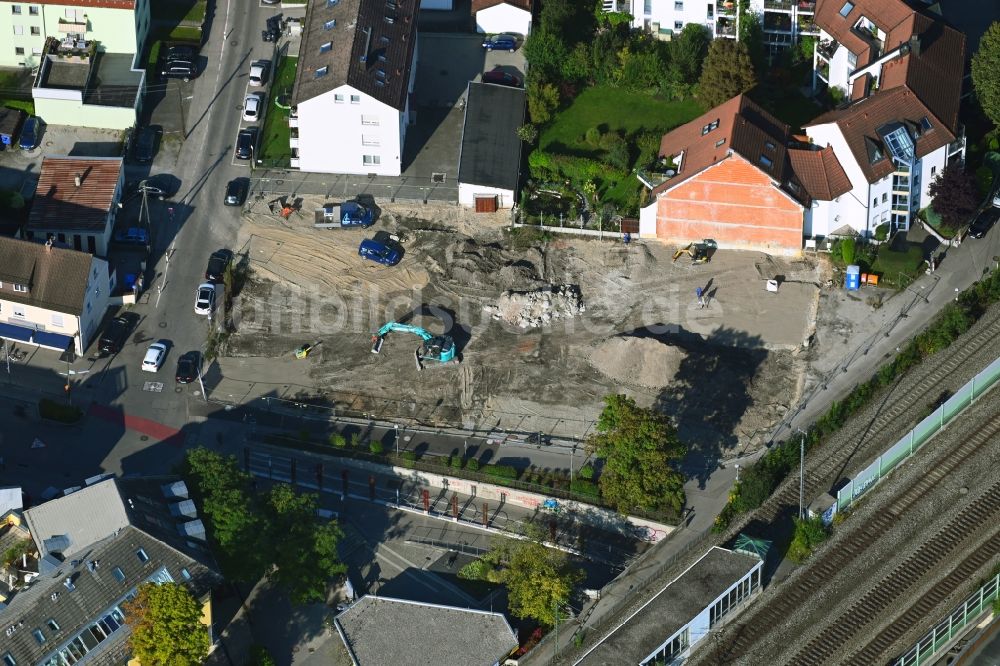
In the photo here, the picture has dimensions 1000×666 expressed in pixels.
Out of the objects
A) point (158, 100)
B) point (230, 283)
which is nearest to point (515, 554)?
point (230, 283)

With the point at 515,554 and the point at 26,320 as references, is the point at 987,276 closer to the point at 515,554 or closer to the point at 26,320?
the point at 515,554

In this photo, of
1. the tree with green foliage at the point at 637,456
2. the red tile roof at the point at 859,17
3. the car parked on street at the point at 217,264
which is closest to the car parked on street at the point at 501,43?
the red tile roof at the point at 859,17

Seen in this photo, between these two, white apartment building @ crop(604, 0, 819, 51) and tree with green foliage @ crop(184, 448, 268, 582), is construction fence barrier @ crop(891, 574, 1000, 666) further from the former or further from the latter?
white apartment building @ crop(604, 0, 819, 51)

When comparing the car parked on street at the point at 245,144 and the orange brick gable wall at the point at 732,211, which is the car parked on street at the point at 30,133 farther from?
the orange brick gable wall at the point at 732,211

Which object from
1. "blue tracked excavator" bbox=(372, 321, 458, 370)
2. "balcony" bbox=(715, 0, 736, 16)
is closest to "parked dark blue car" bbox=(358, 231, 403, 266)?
"blue tracked excavator" bbox=(372, 321, 458, 370)

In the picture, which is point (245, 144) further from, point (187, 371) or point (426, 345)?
point (426, 345)

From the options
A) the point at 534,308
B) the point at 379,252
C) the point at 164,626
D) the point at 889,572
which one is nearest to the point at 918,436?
the point at 889,572
